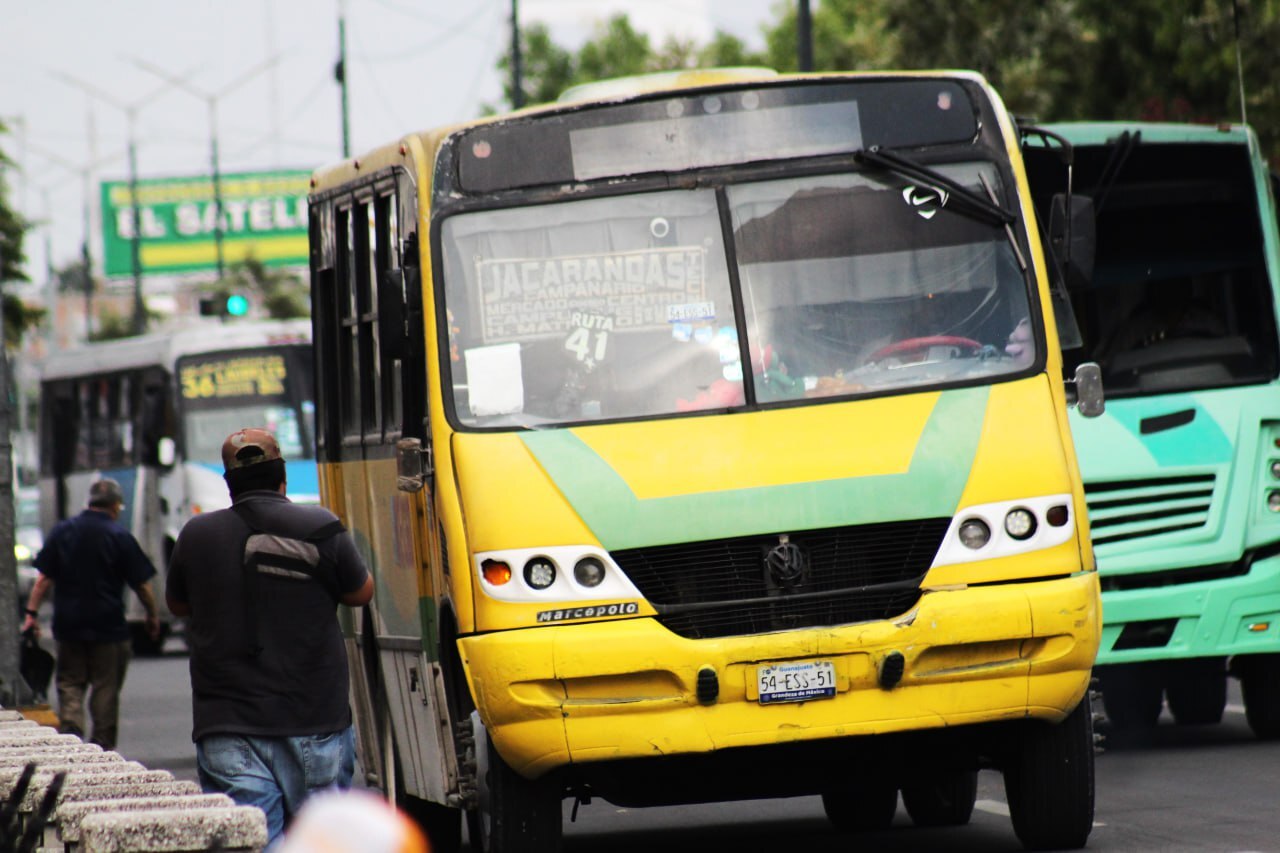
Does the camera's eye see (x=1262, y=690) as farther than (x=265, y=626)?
Yes

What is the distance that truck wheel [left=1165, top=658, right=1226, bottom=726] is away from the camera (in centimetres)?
1435

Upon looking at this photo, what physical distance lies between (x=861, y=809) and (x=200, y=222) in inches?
2265

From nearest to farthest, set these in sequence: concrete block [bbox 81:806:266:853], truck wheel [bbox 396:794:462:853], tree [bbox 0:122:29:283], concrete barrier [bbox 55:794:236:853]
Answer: concrete block [bbox 81:806:266:853] → concrete barrier [bbox 55:794:236:853] → truck wheel [bbox 396:794:462:853] → tree [bbox 0:122:29:283]

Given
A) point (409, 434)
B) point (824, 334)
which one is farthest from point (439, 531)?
point (824, 334)

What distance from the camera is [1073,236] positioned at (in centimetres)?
963

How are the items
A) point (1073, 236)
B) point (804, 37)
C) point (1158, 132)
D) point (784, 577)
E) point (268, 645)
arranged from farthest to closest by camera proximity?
point (804, 37) → point (1158, 132) → point (1073, 236) → point (784, 577) → point (268, 645)

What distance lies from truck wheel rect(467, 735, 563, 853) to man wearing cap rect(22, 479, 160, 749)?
7897mm

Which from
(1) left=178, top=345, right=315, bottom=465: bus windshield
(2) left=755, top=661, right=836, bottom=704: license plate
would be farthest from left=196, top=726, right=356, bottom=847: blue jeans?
(1) left=178, top=345, right=315, bottom=465: bus windshield

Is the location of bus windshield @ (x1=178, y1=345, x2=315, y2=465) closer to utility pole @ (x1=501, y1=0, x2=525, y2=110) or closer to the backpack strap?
utility pole @ (x1=501, y1=0, x2=525, y2=110)

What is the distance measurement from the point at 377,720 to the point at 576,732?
295cm

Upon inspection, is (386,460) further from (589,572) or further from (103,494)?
(103,494)

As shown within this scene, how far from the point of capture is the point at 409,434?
31.7ft

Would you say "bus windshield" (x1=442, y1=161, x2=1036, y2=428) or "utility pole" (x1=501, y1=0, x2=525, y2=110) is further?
"utility pole" (x1=501, y1=0, x2=525, y2=110)

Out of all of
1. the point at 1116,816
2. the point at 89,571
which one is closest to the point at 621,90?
the point at 1116,816
